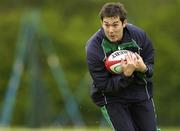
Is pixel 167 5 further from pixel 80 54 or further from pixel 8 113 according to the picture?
pixel 8 113

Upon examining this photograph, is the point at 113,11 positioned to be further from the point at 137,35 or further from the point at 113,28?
the point at 137,35

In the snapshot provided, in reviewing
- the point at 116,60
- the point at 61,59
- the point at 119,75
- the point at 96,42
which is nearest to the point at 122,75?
the point at 119,75

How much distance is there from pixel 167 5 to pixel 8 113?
10449 mm

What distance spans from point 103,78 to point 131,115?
694 millimetres

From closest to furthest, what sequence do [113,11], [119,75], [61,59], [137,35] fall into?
[113,11], [119,75], [137,35], [61,59]

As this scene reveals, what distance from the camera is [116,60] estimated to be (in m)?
8.42

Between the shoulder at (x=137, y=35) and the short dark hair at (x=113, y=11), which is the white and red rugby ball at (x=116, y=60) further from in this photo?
the short dark hair at (x=113, y=11)

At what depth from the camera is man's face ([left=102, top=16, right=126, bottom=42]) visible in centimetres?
835

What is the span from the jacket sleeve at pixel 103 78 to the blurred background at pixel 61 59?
1376cm

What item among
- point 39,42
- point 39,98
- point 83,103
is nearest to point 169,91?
point 83,103

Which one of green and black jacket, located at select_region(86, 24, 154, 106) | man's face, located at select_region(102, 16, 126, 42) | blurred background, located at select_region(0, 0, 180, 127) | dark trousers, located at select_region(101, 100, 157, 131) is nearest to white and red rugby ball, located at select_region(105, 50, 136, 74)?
green and black jacket, located at select_region(86, 24, 154, 106)

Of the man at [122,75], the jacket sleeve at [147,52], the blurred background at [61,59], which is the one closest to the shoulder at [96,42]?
the man at [122,75]

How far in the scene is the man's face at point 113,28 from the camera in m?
8.35

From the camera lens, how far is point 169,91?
2848 cm
